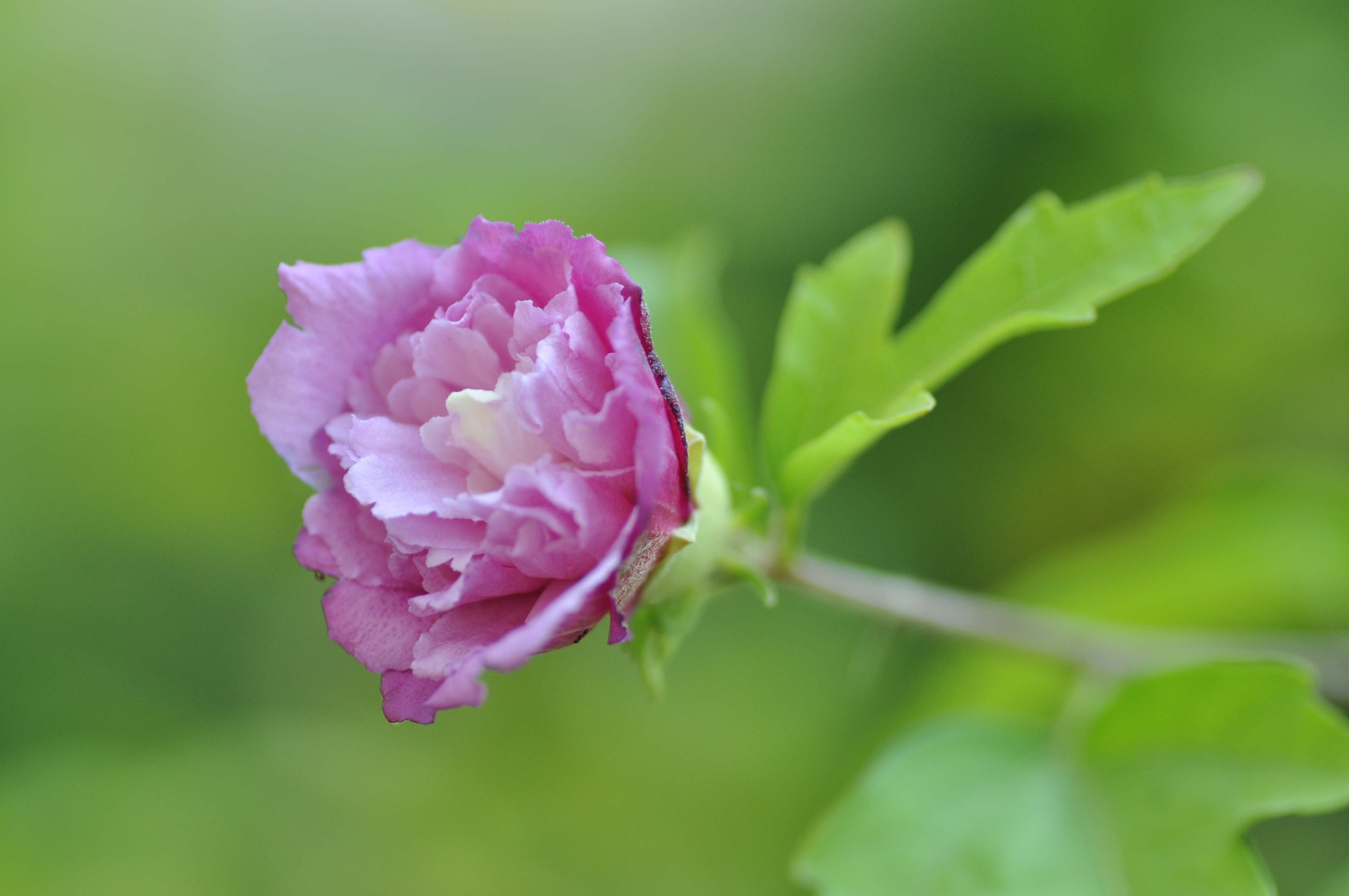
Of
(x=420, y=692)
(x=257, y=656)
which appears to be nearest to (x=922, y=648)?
(x=257, y=656)

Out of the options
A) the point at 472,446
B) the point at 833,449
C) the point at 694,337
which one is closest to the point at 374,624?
the point at 472,446

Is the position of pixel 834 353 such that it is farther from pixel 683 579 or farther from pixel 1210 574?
pixel 1210 574

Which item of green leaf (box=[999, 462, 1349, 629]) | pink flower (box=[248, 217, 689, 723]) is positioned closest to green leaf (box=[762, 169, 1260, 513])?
pink flower (box=[248, 217, 689, 723])

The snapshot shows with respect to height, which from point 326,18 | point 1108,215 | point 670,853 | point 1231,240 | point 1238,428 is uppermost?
point 326,18

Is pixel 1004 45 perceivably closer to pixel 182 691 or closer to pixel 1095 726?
pixel 1095 726

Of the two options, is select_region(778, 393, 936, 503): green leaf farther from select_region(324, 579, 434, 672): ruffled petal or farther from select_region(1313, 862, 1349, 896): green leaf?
select_region(1313, 862, 1349, 896): green leaf

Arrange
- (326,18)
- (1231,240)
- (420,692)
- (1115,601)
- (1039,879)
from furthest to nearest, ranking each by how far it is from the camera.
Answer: (326,18)
(1231,240)
(1115,601)
(1039,879)
(420,692)
